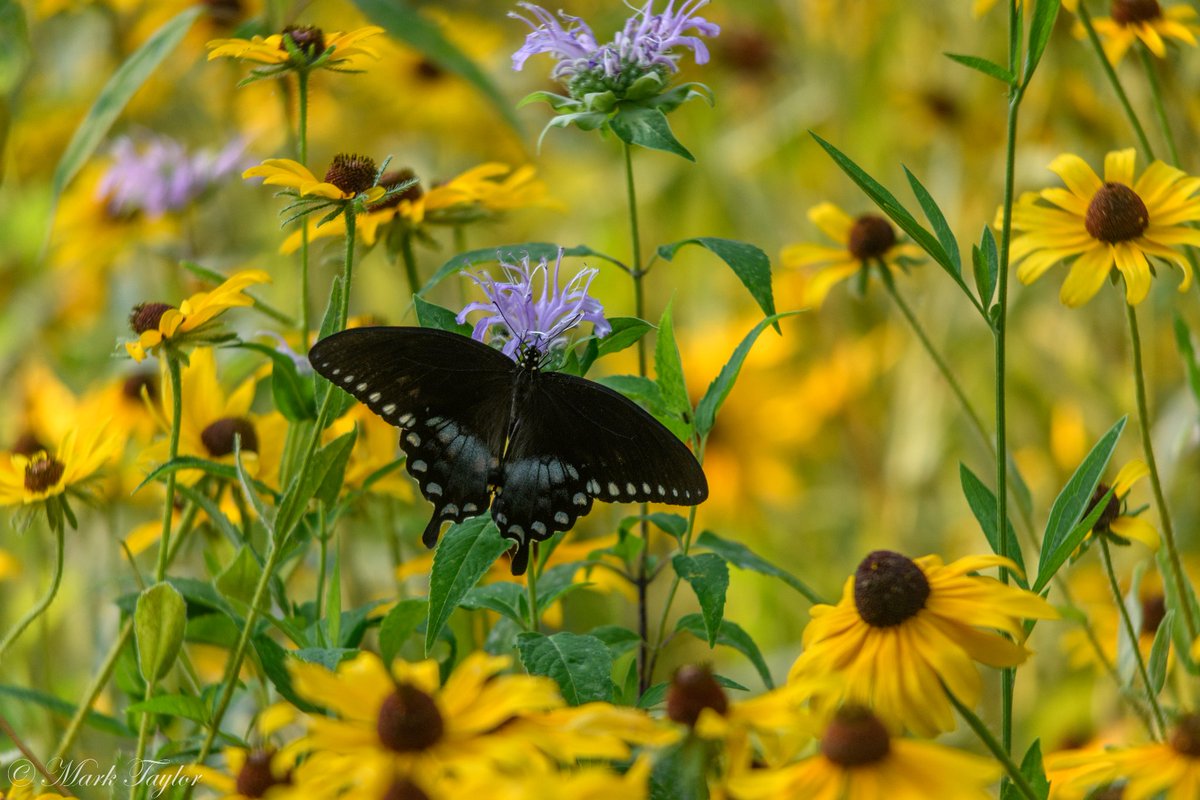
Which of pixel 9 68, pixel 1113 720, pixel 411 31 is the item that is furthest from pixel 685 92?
pixel 1113 720

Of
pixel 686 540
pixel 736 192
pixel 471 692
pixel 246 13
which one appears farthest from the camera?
pixel 736 192

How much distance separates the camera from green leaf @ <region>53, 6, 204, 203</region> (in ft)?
2.63

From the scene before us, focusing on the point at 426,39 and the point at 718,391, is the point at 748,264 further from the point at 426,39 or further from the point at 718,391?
the point at 426,39

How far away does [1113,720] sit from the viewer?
106 centimetres

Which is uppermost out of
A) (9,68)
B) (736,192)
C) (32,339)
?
(9,68)


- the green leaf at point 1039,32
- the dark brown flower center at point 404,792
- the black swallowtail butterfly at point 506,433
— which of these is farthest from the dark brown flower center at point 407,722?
the green leaf at point 1039,32

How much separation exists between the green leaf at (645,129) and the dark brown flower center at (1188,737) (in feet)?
0.97

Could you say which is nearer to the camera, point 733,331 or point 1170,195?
point 1170,195

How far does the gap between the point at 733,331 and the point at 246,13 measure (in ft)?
1.87

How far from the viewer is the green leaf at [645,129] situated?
572 millimetres

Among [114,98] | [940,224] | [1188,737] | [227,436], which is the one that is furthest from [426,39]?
[1188,737]

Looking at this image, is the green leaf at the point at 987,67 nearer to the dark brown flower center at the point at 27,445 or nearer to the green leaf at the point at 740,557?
the green leaf at the point at 740,557

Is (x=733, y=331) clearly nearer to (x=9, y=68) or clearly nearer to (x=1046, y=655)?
(x=1046, y=655)

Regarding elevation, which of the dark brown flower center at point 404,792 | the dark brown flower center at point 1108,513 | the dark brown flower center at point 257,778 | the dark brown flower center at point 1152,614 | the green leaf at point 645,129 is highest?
the green leaf at point 645,129
